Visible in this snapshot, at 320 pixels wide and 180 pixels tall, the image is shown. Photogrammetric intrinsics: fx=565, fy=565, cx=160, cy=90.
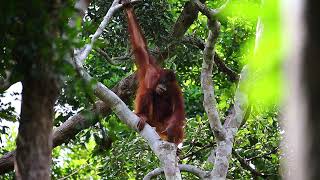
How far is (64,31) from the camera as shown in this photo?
172 cm

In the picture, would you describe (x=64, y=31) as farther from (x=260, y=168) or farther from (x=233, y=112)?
(x=260, y=168)

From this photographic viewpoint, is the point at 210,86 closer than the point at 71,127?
Yes

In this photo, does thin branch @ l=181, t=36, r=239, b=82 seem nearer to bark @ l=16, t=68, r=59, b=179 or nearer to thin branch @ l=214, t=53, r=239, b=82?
thin branch @ l=214, t=53, r=239, b=82

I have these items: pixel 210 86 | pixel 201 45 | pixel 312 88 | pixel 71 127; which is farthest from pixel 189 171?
pixel 312 88

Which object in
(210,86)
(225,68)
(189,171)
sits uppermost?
(225,68)

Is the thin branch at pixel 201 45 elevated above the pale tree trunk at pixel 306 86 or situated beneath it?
elevated above

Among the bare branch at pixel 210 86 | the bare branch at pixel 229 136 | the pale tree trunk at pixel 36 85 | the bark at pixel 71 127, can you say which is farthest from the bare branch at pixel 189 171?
the pale tree trunk at pixel 36 85

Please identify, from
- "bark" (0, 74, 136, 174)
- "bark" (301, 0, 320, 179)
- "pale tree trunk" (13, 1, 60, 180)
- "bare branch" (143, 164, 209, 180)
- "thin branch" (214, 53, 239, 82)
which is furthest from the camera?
"thin branch" (214, 53, 239, 82)

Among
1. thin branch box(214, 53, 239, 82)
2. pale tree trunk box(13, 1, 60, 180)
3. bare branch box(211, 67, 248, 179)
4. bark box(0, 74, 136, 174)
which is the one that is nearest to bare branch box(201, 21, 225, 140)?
bare branch box(211, 67, 248, 179)

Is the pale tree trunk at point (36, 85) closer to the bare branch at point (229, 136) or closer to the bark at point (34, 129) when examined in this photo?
the bark at point (34, 129)

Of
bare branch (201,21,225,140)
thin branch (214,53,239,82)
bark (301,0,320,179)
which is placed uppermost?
thin branch (214,53,239,82)

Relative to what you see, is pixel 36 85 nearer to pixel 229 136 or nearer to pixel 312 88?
pixel 312 88

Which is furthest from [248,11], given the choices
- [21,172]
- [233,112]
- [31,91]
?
[233,112]

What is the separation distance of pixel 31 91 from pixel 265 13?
1153mm
